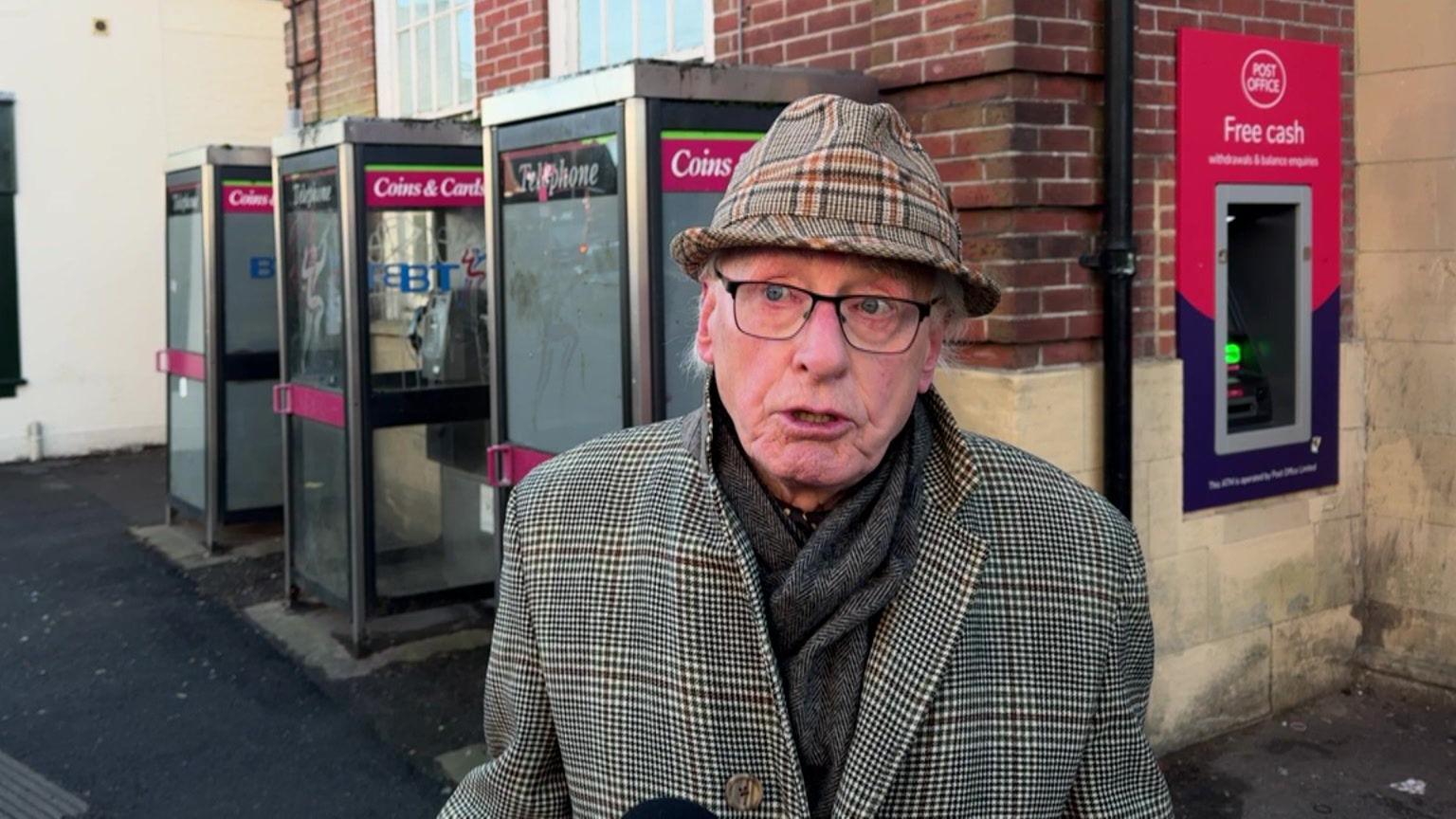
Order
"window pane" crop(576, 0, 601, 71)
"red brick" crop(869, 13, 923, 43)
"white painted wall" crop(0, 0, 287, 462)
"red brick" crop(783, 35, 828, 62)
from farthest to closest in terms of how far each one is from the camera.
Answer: "white painted wall" crop(0, 0, 287, 462)
"window pane" crop(576, 0, 601, 71)
"red brick" crop(783, 35, 828, 62)
"red brick" crop(869, 13, 923, 43)

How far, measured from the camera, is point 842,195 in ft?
5.70

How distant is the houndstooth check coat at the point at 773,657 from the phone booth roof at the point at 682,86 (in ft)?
9.26

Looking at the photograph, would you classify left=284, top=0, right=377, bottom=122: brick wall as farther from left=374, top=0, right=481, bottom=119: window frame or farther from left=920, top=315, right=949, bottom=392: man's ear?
left=920, top=315, right=949, bottom=392: man's ear

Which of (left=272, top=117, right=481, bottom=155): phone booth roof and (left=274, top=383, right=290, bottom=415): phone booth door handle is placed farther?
(left=274, top=383, right=290, bottom=415): phone booth door handle

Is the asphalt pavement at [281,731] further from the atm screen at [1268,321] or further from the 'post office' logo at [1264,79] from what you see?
the 'post office' logo at [1264,79]

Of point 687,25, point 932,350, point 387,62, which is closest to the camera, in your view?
point 932,350

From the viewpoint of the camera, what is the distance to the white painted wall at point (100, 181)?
12.7 meters

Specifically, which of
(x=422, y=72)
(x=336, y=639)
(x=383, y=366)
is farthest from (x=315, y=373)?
(x=422, y=72)

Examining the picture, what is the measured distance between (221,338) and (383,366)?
233 cm

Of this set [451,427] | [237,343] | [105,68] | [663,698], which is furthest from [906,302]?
[105,68]

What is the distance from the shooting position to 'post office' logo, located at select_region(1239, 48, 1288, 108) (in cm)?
537

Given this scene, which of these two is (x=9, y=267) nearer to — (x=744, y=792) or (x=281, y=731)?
(x=281, y=731)

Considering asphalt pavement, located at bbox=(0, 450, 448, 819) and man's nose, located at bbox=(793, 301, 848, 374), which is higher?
man's nose, located at bbox=(793, 301, 848, 374)

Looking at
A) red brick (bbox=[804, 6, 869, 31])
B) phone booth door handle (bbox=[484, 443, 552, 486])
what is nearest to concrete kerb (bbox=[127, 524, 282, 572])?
phone booth door handle (bbox=[484, 443, 552, 486])
